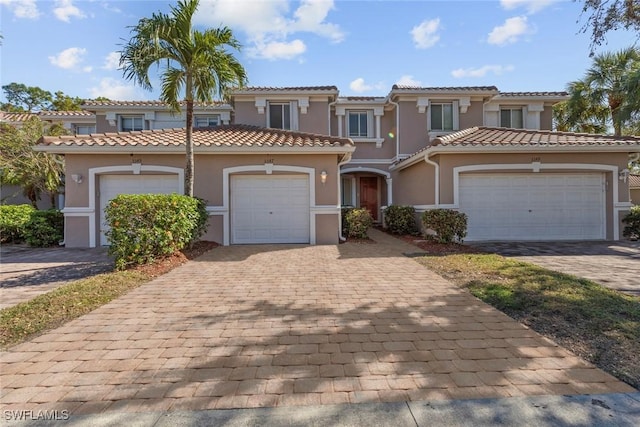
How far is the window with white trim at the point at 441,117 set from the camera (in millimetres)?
15661

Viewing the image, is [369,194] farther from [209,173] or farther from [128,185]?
[128,185]

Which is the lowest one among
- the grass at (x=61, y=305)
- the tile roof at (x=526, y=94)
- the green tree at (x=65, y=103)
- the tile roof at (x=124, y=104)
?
the grass at (x=61, y=305)

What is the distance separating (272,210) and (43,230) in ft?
25.2

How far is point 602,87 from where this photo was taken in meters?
15.4

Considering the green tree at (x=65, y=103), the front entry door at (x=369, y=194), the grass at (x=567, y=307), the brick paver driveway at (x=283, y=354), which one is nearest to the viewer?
the brick paver driveway at (x=283, y=354)

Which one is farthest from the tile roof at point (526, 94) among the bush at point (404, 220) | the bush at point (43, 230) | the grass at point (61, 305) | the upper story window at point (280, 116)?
the bush at point (43, 230)

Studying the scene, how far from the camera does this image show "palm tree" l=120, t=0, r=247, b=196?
8070 mm

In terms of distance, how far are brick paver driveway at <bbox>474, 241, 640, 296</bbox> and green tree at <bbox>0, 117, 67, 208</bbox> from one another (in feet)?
55.9

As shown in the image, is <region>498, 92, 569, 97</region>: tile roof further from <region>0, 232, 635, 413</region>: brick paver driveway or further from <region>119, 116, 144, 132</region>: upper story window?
<region>119, 116, 144, 132</region>: upper story window

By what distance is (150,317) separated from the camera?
446 cm

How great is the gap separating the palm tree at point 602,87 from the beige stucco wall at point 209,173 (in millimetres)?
12734

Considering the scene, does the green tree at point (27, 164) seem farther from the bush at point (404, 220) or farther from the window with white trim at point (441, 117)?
the window with white trim at point (441, 117)

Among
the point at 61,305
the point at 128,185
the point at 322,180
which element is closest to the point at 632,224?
the point at 322,180

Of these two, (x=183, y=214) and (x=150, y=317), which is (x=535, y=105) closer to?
(x=183, y=214)
